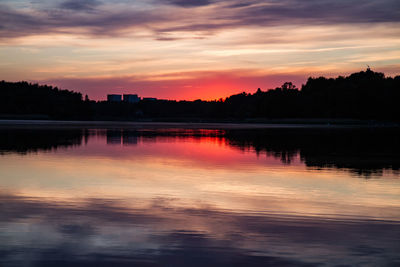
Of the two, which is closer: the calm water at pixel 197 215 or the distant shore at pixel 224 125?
the calm water at pixel 197 215

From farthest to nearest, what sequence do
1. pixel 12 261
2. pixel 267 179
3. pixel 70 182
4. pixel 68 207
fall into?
1. pixel 267 179
2. pixel 70 182
3. pixel 68 207
4. pixel 12 261

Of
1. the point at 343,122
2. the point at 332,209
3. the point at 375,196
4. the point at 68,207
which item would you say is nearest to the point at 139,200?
the point at 68,207

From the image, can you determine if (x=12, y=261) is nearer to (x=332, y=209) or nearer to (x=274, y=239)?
(x=274, y=239)

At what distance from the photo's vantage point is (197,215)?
43.8ft

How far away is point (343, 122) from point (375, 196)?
154 meters

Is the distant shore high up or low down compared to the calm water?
up

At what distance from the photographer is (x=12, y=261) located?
907cm

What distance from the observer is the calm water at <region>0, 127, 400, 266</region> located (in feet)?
31.7

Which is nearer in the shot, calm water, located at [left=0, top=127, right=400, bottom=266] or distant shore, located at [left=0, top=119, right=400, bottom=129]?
calm water, located at [left=0, top=127, right=400, bottom=266]

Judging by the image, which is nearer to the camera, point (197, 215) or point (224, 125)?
point (197, 215)

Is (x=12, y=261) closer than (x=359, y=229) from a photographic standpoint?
Yes

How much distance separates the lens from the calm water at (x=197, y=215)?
31.7 feet

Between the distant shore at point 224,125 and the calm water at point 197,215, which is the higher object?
the distant shore at point 224,125

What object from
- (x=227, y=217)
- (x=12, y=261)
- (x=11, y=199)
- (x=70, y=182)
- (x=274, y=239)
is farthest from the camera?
(x=70, y=182)
